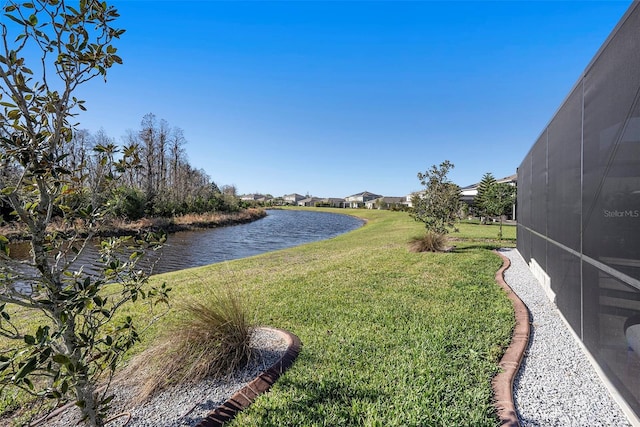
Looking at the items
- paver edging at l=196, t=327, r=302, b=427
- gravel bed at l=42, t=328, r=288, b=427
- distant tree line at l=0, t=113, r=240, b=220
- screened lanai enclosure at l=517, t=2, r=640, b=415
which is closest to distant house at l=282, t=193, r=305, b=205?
distant tree line at l=0, t=113, r=240, b=220

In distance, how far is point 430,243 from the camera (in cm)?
904

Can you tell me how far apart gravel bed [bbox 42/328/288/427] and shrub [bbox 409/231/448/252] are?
7.23m

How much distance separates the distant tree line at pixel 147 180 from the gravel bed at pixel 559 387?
10.2ft

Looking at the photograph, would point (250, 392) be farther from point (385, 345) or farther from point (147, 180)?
point (147, 180)

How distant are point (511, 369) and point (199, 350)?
2695 millimetres

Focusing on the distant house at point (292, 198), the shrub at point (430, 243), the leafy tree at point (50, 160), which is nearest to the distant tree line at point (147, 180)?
the leafy tree at point (50, 160)

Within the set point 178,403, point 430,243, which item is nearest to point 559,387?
point 178,403

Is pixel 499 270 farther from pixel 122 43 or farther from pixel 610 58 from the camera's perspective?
pixel 122 43

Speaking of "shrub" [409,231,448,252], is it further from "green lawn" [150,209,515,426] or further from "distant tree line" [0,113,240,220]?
"distant tree line" [0,113,240,220]

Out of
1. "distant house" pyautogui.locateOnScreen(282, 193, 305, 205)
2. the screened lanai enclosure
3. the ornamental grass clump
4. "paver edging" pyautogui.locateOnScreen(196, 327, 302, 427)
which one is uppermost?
"distant house" pyautogui.locateOnScreen(282, 193, 305, 205)

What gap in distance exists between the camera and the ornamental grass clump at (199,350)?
2.52 metres

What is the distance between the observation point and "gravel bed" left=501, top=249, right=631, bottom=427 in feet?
6.83

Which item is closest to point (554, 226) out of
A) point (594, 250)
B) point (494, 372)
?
point (594, 250)

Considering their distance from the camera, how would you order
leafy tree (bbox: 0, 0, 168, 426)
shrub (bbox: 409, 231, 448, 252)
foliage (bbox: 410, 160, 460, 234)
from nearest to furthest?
leafy tree (bbox: 0, 0, 168, 426) → shrub (bbox: 409, 231, 448, 252) → foliage (bbox: 410, 160, 460, 234)
